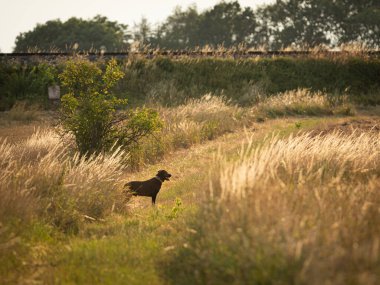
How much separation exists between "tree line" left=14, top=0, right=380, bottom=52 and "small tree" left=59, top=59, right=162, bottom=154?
39813mm

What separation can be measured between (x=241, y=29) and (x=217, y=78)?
115 ft

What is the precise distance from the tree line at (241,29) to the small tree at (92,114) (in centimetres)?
3981

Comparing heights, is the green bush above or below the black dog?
above

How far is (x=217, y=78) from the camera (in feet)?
88.5

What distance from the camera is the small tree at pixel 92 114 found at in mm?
11195

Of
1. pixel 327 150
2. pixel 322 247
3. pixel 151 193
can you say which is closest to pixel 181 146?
pixel 151 193

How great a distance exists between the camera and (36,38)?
56.0m

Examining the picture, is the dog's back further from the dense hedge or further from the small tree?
the dense hedge

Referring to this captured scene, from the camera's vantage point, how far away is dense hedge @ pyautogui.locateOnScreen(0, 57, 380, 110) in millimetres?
23188

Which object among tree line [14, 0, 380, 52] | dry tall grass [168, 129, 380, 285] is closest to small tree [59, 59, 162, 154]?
dry tall grass [168, 129, 380, 285]

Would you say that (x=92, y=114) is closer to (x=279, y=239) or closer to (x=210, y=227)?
(x=210, y=227)

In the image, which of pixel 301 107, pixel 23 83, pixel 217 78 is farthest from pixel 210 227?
pixel 217 78

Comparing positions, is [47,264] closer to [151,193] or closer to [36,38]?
[151,193]

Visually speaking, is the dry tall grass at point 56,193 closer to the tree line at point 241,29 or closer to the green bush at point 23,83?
the green bush at point 23,83
